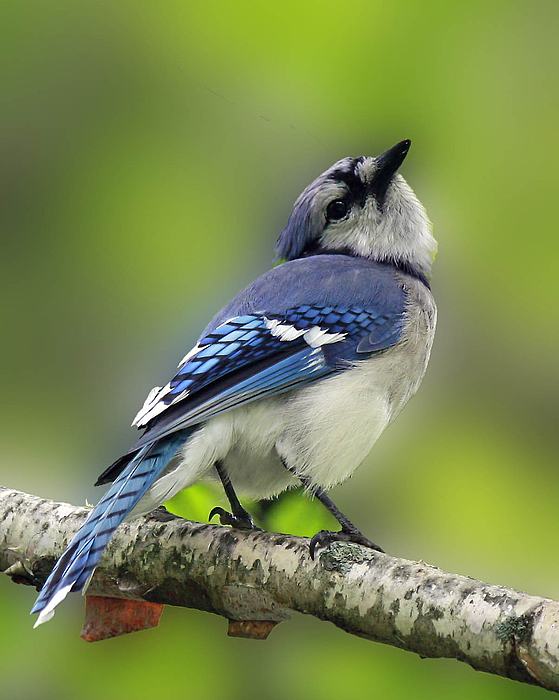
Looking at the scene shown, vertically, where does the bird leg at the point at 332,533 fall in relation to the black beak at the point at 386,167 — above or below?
below

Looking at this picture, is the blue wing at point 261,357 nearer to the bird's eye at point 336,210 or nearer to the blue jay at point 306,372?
the blue jay at point 306,372

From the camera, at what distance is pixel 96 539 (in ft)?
3.59

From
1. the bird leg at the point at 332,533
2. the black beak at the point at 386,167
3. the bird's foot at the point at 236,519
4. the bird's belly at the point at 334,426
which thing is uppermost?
the black beak at the point at 386,167

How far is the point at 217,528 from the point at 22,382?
404mm

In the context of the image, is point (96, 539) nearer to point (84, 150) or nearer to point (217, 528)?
point (217, 528)

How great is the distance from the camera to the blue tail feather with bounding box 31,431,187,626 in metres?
1.05

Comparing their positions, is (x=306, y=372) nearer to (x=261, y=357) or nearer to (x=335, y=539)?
(x=261, y=357)

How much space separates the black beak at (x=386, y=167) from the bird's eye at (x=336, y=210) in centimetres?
6

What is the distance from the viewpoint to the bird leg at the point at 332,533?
1.13 metres

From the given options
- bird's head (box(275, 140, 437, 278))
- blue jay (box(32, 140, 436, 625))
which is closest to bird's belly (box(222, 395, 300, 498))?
blue jay (box(32, 140, 436, 625))

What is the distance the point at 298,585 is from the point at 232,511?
31cm

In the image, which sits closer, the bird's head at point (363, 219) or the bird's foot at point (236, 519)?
the bird's foot at point (236, 519)

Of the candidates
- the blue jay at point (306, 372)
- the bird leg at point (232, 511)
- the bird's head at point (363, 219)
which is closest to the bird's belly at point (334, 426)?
the blue jay at point (306, 372)

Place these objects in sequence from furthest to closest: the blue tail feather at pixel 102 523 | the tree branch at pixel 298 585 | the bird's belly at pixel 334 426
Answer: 1. the bird's belly at pixel 334 426
2. the blue tail feather at pixel 102 523
3. the tree branch at pixel 298 585
